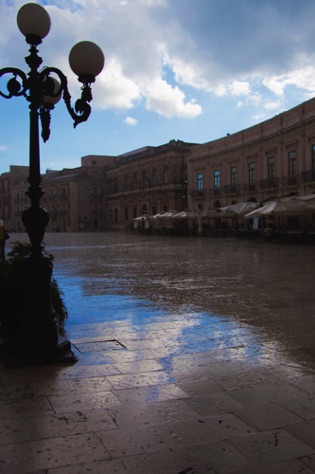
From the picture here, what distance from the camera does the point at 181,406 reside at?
318 cm

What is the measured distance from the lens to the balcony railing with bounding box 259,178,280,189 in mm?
32469

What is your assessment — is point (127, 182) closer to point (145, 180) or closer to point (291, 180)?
point (145, 180)

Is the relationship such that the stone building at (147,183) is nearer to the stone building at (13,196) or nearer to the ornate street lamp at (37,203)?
the stone building at (13,196)

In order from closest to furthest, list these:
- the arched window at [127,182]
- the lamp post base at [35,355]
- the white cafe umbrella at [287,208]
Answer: the lamp post base at [35,355], the white cafe umbrella at [287,208], the arched window at [127,182]

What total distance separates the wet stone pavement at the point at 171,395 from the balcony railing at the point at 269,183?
26826 millimetres

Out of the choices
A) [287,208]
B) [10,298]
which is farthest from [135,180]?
[10,298]

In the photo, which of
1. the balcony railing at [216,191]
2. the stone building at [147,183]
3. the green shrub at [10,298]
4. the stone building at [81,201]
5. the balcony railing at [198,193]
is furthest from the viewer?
the stone building at [81,201]

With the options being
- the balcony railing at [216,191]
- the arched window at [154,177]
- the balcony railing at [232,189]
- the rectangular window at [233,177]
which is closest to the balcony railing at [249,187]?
the balcony railing at [232,189]

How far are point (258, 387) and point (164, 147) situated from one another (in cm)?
5379

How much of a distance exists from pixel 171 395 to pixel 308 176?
27365 mm

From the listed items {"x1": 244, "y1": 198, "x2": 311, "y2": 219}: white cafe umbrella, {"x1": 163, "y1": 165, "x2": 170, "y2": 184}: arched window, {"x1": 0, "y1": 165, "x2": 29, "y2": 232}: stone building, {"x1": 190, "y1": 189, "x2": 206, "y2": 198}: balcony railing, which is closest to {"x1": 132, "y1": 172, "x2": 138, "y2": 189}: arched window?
A: {"x1": 163, "y1": 165, "x2": 170, "y2": 184}: arched window

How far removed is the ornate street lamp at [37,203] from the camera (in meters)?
4.21

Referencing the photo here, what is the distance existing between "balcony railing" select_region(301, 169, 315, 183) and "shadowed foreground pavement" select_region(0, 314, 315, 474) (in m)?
25.4

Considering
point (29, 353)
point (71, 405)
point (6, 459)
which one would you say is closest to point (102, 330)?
point (29, 353)
